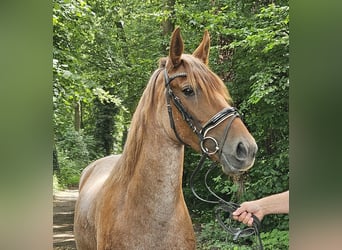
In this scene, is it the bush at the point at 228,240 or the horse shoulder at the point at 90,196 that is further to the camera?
the bush at the point at 228,240

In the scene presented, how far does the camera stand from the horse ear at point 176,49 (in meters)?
1.56

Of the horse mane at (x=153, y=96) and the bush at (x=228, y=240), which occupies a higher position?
the horse mane at (x=153, y=96)

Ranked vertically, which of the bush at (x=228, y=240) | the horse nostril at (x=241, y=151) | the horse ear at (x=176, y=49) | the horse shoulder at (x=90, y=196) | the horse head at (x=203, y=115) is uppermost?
the horse ear at (x=176, y=49)

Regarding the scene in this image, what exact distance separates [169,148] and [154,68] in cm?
103

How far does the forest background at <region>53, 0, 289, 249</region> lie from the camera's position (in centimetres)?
242

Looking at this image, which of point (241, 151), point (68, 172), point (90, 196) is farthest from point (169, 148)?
point (68, 172)

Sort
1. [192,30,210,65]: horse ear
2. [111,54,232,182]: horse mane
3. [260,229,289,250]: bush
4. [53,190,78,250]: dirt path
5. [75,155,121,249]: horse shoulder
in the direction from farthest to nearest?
[53,190,78,250]: dirt path, [260,229,289,250]: bush, [75,155,121,249]: horse shoulder, [192,30,210,65]: horse ear, [111,54,232,182]: horse mane

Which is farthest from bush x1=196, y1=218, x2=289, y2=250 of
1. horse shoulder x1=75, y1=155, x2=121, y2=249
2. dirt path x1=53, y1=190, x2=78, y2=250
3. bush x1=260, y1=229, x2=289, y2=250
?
dirt path x1=53, y1=190, x2=78, y2=250

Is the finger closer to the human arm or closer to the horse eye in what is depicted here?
the human arm

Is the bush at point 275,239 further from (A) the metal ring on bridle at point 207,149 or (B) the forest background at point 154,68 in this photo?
(A) the metal ring on bridle at point 207,149

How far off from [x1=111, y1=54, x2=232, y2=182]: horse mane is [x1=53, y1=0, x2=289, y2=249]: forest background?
687mm

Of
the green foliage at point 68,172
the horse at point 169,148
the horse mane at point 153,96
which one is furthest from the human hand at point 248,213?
the green foliage at point 68,172

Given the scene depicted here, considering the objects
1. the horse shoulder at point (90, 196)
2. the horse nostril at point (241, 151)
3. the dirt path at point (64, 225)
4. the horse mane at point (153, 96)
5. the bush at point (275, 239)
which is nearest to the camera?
the horse nostril at point (241, 151)
